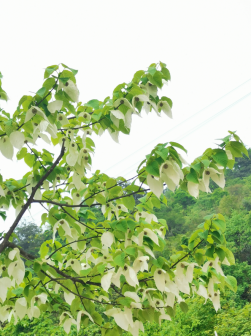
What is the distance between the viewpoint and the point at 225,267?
6.94 m

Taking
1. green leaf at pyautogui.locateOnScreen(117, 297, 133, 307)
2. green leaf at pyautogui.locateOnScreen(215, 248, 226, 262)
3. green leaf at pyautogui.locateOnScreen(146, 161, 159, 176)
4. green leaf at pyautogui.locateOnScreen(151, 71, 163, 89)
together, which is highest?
green leaf at pyautogui.locateOnScreen(151, 71, 163, 89)

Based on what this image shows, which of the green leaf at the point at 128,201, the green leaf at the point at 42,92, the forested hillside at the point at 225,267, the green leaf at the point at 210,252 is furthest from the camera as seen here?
the forested hillside at the point at 225,267

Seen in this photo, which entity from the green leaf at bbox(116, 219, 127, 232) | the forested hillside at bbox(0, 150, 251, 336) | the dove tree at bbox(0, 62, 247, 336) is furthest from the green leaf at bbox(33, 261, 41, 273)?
the forested hillside at bbox(0, 150, 251, 336)

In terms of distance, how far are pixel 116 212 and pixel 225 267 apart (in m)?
6.45

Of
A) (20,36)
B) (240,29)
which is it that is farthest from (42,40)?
(240,29)

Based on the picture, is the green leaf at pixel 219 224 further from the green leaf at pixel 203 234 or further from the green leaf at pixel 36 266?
the green leaf at pixel 36 266

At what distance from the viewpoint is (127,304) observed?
0.90 metres

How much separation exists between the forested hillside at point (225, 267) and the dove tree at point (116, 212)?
264 mm

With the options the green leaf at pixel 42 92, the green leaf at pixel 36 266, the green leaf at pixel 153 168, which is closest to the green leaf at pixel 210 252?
the green leaf at pixel 153 168

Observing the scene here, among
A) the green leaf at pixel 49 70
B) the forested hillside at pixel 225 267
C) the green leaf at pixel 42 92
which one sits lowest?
the forested hillside at pixel 225 267

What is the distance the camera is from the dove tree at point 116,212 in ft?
2.86

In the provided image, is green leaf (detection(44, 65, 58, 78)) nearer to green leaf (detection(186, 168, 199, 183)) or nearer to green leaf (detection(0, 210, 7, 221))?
green leaf (detection(186, 168, 199, 183))

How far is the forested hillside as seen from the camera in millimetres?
2822

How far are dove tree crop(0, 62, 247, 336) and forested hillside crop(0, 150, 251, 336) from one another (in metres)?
0.26
